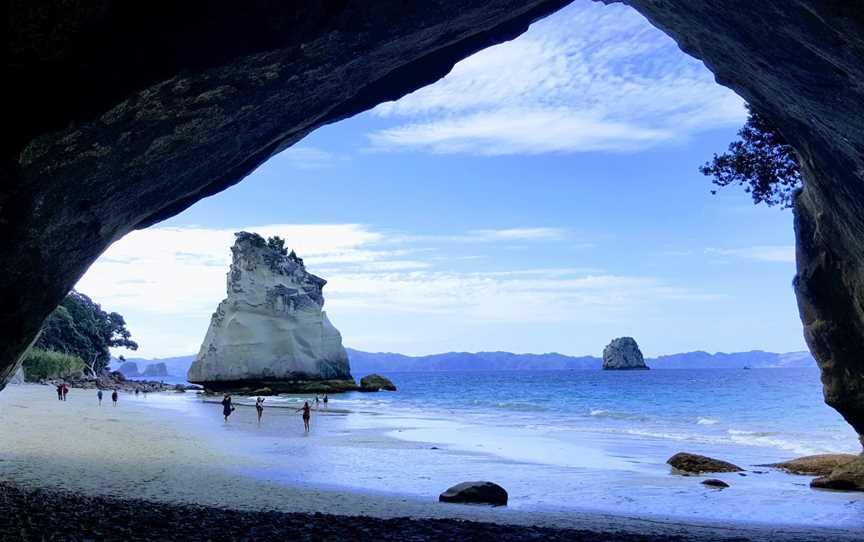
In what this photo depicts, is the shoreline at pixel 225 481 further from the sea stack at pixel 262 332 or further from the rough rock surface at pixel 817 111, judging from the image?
the sea stack at pixel 262 332

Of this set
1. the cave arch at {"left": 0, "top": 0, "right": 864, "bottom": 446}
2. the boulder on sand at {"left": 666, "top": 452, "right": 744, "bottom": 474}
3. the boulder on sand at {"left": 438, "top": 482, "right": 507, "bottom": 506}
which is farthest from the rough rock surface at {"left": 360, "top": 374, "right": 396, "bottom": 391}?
the cave arch at {"left": 0, "top": 0, "right": 864, "bottom": 446}

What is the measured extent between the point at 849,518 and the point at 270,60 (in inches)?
552

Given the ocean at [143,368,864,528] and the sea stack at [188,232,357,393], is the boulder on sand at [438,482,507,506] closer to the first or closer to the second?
the ocean at [143,368,864,528]

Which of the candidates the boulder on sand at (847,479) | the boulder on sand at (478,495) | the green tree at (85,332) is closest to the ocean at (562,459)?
the boulder on sand at (478,495)

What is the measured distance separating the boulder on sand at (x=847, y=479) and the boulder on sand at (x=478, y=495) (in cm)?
919

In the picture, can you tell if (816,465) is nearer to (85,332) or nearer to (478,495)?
(478,495)

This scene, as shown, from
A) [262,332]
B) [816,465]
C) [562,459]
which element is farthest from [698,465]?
[262,332]

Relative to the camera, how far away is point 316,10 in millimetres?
10211

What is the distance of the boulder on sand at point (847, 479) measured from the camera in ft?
57.2

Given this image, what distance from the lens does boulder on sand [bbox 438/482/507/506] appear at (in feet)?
47.9

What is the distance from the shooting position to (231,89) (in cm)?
1122

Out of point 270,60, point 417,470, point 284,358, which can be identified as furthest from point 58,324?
point 270,60

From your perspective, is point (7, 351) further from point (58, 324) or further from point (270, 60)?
point (58, 324)

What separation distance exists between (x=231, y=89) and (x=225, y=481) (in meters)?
9.72
